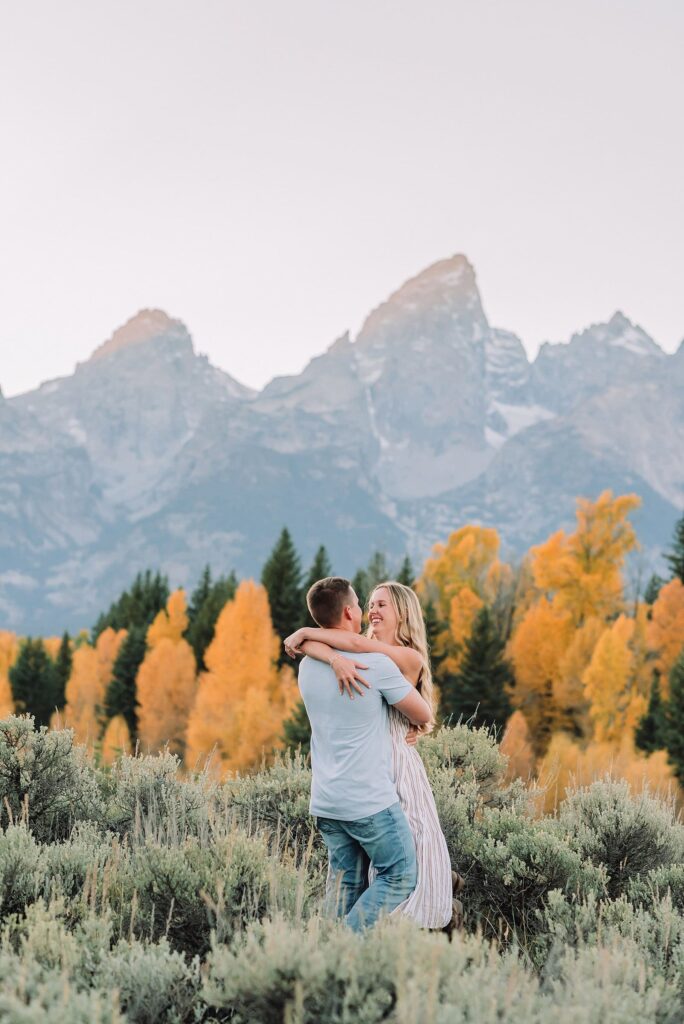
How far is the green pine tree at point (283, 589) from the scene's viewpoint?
44094mm

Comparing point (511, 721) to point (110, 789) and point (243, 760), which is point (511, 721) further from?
point (110, 789)

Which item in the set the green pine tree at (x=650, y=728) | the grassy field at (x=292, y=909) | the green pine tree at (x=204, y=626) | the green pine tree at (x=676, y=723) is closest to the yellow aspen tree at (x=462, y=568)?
the green pine tree at (x=204, y=626)

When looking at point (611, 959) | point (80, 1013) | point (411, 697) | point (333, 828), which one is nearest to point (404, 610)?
point (411, 697)

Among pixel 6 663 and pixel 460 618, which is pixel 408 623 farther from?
pixel 6 663

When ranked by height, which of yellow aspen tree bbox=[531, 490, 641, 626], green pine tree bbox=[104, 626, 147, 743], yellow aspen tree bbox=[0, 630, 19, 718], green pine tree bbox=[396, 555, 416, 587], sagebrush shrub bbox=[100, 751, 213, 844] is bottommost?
yellow aspen tree bbox=[0, 630, 19, 718]

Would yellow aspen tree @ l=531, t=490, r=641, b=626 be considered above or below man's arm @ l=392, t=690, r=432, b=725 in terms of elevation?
above

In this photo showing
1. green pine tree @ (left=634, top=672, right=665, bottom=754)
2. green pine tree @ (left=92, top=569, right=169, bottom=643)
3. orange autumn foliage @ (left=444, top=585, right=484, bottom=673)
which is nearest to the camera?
green pine tree @ (left=634, top=672, right=665, bottom=754)

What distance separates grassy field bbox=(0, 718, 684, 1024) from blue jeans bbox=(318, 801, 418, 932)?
0.73 ft

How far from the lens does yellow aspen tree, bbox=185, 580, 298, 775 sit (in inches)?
1452

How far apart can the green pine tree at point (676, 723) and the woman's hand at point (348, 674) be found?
2550cm

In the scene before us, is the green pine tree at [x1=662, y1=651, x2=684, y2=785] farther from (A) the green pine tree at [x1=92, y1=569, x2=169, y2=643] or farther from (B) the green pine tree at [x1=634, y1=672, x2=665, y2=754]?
(A) the green pine tree at [x1=92, y1=569, x2=169, y2=643]

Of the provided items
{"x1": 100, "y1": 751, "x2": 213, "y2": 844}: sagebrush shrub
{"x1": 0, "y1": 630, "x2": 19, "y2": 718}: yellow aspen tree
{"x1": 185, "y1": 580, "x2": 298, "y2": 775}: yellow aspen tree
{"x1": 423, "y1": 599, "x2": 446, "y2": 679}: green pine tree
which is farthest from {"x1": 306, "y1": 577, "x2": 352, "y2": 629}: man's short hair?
{"x1": 0, "y1": 630, "x2": 19, "y2": 718}: yellow aspen tree

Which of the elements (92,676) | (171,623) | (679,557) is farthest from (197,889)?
(92,676)

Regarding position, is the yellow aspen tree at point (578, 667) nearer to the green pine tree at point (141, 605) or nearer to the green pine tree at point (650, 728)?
the green pine tree at point (650, 728)
